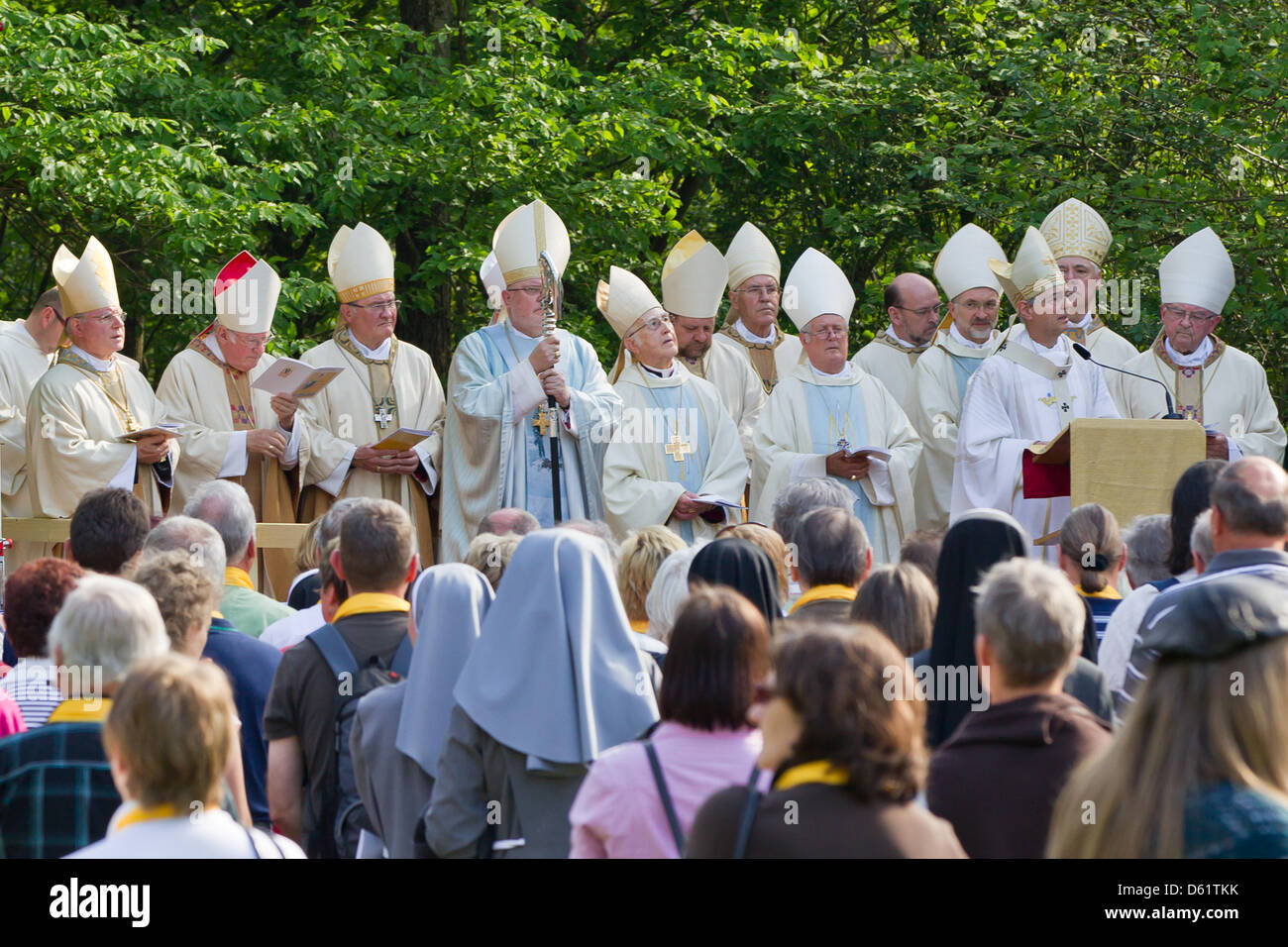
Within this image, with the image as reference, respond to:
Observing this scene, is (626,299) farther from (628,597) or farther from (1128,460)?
(628,597)

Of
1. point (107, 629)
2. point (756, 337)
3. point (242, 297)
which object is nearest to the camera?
point (107, 629)

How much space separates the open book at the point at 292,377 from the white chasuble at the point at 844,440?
2560 millimetres

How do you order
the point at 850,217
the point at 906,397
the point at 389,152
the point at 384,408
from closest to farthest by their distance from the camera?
the point at 384,408, the point at 906,397, the point at 389,152, the point at 850,217

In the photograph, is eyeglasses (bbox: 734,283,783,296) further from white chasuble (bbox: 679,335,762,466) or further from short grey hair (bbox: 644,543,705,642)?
short grey hair (bbox: 644,543,705,642)

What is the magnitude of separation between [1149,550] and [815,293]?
184 inches

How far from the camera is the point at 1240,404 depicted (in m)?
10.7

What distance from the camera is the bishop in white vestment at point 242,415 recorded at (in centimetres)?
988

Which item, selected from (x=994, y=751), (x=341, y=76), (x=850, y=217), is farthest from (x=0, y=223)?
(x=994, y=751)

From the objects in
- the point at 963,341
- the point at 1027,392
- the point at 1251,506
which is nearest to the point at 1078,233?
the point at 963,341

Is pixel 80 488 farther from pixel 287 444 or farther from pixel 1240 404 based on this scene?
pixel 1240 404

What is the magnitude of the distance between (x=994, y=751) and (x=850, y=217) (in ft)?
38.2

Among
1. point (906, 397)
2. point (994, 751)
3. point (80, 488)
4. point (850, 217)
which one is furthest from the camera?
point (850, 217)

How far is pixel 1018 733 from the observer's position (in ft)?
11.4

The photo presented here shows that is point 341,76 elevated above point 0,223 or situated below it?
above
